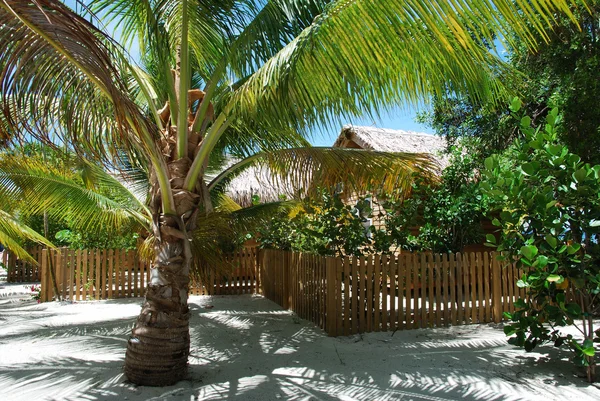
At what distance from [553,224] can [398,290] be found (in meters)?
2.65

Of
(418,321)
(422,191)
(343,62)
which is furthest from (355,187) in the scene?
(343,62)

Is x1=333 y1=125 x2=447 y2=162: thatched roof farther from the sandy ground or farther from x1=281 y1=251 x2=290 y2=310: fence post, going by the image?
the sandy ground

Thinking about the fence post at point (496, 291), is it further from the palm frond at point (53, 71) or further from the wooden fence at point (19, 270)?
the wooden fence at point (19, 270)

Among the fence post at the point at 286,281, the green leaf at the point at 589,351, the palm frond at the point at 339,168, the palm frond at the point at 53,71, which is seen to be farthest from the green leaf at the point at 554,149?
the fence post at the point at 286,281

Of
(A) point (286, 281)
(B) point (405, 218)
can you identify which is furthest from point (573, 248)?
(A) point (286, 281)

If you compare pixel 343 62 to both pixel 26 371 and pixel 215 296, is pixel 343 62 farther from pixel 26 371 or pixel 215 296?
pixel 215 296

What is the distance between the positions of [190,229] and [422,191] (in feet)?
13.6

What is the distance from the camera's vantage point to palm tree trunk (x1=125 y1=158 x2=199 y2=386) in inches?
167

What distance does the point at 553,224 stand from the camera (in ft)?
14.2

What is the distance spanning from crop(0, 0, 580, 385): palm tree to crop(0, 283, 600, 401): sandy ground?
0.56 m

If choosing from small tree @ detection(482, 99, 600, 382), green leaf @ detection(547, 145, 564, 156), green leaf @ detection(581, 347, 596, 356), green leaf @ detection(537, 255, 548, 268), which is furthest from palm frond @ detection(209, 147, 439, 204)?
green leaf @ detection(581, 347, 596, 356)

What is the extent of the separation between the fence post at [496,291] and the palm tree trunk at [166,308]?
16.6ft

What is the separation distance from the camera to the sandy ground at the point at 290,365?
13.5 ft

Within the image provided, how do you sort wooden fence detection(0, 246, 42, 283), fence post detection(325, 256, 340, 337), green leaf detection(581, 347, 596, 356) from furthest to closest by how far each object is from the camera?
wooden fence detection(0, 246, 42, 283) → fence post detection(325, 256, 340, 337) → green leaf detection(581, 347, 596, 356)
